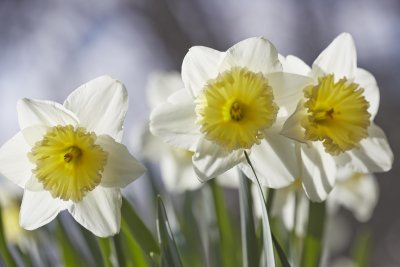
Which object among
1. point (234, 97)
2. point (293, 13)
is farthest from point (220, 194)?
point (293, 13)

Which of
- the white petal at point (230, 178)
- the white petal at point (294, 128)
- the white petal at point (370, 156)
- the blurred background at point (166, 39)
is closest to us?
the white petal at point (294, 128)

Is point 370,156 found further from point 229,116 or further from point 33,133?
point 33,133

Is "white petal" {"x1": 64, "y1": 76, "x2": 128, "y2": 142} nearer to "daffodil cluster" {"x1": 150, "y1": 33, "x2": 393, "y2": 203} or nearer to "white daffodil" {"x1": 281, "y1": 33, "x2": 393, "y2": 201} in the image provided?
"daffodil cluster" {"x1": 150, "y1": 33, "x2": 393, "y2": 203}

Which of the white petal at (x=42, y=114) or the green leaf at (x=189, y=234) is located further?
the green leaf at (x=189, y=234)

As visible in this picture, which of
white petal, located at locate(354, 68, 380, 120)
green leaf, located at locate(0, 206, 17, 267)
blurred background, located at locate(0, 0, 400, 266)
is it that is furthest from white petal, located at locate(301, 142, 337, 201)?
blurred background, located at locate(0, 0, 400, 266)

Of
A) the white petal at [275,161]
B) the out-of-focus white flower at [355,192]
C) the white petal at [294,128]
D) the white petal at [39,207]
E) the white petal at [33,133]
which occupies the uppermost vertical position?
the white petal at [33,133]

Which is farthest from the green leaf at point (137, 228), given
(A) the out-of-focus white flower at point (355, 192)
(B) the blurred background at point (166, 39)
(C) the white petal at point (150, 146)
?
(B) the blurred background at point (166, 39)

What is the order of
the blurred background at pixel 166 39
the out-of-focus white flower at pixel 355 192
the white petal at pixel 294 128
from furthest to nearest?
the blurred background at pixel 166 39 < the out-of-focus white flower at pixel 355 192 < the white petal at pixel 294 128

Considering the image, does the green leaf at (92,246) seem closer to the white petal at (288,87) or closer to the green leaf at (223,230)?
the green leaf at (223,230)
